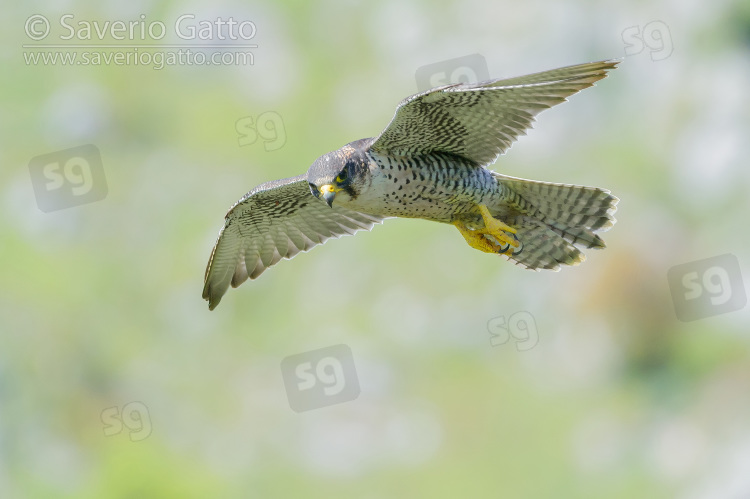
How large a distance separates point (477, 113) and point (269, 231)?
1978 millimetres

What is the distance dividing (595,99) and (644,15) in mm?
2544

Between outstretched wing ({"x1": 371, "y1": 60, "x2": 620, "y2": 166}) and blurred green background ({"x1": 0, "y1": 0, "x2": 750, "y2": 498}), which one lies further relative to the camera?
blurred green background ({"x1": 0, "y1": 0, "x2": 750, "y2": 498})

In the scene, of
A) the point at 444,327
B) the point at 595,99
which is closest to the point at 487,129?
the point at 444,327

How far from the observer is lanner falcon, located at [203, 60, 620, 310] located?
7.00m

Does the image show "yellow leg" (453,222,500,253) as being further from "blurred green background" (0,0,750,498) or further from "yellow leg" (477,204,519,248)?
"blurred green background" (0,0,750,498)

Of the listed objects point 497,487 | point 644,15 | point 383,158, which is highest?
point 644,15

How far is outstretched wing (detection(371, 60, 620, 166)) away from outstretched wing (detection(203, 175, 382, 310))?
98 cm

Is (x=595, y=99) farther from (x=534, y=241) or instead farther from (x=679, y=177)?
(x=534, y=241)

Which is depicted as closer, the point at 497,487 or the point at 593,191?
the point at 593,191

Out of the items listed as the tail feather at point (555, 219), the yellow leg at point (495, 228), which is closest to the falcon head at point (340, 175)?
the yellow leg at point (495, 228)

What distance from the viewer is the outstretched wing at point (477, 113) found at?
265 inches

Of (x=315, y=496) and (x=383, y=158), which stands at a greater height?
(x=383, y=158)

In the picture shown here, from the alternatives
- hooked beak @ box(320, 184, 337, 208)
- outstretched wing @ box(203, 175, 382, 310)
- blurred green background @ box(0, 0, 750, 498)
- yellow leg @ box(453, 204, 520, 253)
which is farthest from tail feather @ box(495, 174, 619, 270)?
blurred green background @ box(0, 0, 750, 498)

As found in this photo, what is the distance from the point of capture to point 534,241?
8.31 m
